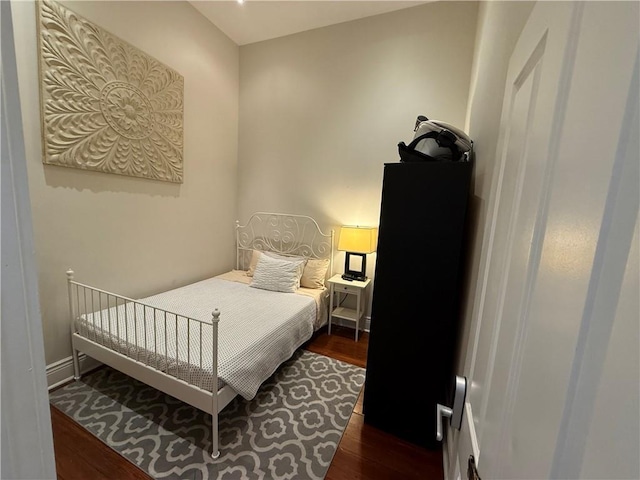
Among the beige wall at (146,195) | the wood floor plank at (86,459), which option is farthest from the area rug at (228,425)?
the beige wall at (146,195)

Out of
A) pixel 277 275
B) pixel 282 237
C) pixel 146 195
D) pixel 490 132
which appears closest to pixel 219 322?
pixel 277 275

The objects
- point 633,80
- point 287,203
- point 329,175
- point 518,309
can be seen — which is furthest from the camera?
point 287,203

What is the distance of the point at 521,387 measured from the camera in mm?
412

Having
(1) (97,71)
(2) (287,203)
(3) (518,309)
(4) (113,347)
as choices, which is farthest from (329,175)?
(3) (518,309)

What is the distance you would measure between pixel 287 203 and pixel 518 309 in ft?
10.4

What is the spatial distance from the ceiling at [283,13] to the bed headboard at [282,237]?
7.16 feet

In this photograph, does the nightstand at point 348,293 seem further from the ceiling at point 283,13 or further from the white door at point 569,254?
the ceiling at point 283,13

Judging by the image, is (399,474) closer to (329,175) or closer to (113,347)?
(113,347)

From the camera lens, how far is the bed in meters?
1.64

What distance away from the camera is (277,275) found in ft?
9.92

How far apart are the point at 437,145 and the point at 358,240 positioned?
4.57 feet

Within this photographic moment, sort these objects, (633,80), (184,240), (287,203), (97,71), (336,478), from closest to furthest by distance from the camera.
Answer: (633,80), (336,478), (97,71), (184,240), (287,203)

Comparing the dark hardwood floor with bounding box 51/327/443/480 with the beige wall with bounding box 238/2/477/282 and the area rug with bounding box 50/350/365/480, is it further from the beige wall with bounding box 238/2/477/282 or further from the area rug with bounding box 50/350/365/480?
the beige wall with bounding box 238/2/477/282

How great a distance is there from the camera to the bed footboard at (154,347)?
1576mm
